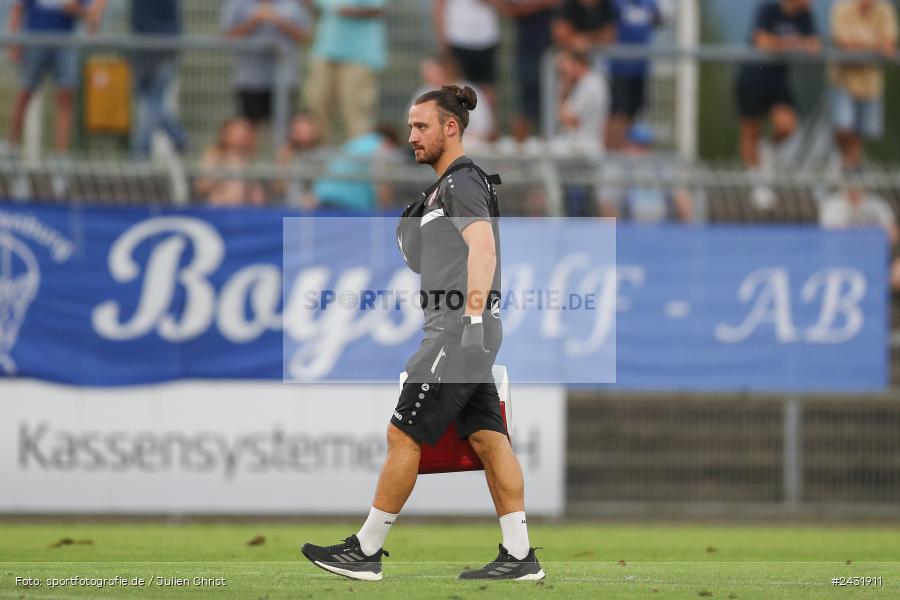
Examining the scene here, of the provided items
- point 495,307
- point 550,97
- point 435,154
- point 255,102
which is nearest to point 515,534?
point 495,307

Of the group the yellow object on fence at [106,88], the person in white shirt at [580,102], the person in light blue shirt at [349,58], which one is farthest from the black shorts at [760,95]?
the yellow object on fence at [106,88]

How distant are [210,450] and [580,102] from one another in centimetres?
527

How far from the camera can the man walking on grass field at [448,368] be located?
8461mm

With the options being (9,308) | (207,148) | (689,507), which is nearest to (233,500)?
(9,308)

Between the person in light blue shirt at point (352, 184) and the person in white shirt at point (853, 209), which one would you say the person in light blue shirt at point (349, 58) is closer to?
the person in light blue shirt at point (352, 184)

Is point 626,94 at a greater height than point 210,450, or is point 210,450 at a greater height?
point 626,94

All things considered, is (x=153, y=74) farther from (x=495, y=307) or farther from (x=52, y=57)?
(x=495, y=307)

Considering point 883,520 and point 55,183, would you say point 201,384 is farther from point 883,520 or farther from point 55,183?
point 883,520

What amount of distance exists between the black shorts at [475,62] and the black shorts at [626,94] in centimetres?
131

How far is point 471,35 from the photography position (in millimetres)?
17859

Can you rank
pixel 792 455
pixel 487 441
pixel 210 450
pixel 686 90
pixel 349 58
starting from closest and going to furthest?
pixel 487 441, pixel 210 450, pixel 792 455, pixel 349 58, pixel 686 90

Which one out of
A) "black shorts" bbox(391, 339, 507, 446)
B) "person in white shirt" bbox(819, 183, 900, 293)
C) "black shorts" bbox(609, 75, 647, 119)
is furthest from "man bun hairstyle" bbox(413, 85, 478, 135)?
"black shorts" bbox(609, 75, 647, 119)

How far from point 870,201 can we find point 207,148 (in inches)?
288

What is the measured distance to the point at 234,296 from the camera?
15023mm
